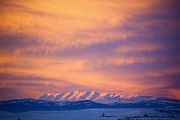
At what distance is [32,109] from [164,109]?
54.9 feet

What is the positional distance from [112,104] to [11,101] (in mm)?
18409

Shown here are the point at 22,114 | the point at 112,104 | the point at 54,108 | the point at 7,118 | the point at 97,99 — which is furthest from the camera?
the point at 97,99

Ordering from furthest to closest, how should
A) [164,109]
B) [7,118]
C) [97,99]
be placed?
[97,99], [164,109], [7,118]

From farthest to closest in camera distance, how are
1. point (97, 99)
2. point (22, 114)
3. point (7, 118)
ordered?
1. point (97, 99)
2. point (22, 114)
3. point (7, 118)

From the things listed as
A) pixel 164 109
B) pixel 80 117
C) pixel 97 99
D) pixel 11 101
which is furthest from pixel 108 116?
pixel 97 99

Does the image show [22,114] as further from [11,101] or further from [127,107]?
[127,107]

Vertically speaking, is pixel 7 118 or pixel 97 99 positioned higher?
pixel 97 99

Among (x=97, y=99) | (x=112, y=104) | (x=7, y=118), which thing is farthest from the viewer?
(x=97, y=99)

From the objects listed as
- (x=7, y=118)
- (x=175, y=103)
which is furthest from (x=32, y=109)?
(x=175, y=103)

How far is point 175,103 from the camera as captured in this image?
57.4m

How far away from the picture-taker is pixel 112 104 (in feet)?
224

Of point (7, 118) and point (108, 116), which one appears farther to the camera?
point (108, 116)

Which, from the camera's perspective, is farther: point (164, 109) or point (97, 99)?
point (97, 99)

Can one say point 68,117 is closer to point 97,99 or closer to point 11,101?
point 11,101
